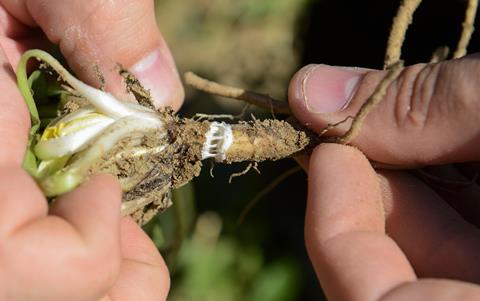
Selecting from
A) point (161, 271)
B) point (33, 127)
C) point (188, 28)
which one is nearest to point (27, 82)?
point (33, 127)

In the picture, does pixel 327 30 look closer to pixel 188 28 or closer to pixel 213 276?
pixel 188 28

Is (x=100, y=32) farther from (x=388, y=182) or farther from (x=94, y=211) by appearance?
(x=388, y=182)

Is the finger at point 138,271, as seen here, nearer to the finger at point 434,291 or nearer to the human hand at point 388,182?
the human hand at point 388,182

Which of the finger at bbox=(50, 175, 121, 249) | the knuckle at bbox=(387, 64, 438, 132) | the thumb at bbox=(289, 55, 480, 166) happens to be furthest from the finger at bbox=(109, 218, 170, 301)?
the knuckle at bbox=(387, 64, 438, 132)

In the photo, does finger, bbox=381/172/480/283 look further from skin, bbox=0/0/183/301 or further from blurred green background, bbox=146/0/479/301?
blurred green background, bbox=146/0/479/301

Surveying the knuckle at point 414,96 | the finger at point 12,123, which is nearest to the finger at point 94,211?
the finger at point 12,123

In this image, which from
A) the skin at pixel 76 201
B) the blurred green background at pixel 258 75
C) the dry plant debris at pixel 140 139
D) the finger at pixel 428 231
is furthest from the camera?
the blurred green background at pixel 258 75

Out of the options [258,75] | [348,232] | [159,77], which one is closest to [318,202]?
[348,232]
